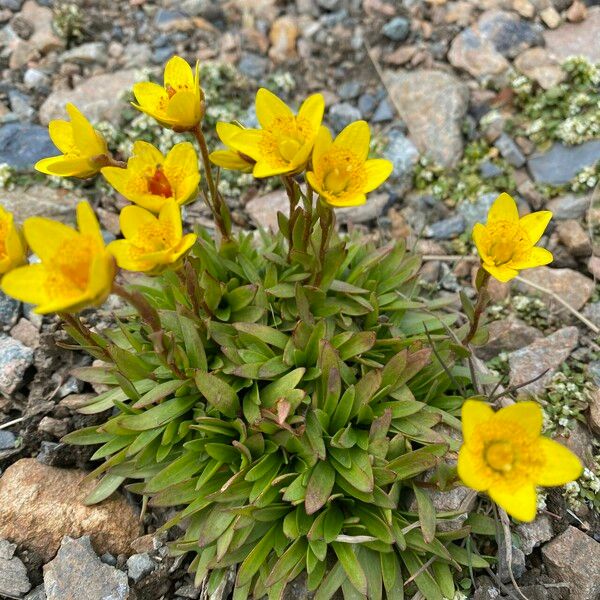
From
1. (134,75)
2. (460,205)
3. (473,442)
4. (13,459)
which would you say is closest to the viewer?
(473,442)

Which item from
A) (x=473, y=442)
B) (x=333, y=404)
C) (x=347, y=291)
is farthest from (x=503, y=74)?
(x=473, y=442)

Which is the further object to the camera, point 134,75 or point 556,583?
point 134,75

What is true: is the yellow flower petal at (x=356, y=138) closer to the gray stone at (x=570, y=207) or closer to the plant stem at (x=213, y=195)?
the plant stem at (x=213, y=195)

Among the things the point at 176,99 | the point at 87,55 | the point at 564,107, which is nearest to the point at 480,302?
the point at 176,99

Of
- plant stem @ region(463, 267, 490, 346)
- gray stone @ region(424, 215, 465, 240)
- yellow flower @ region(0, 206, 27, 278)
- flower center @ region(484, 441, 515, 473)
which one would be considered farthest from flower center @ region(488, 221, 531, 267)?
yellow flower @ region(0, 206, 27, 278)

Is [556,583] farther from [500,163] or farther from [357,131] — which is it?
[500,163]
